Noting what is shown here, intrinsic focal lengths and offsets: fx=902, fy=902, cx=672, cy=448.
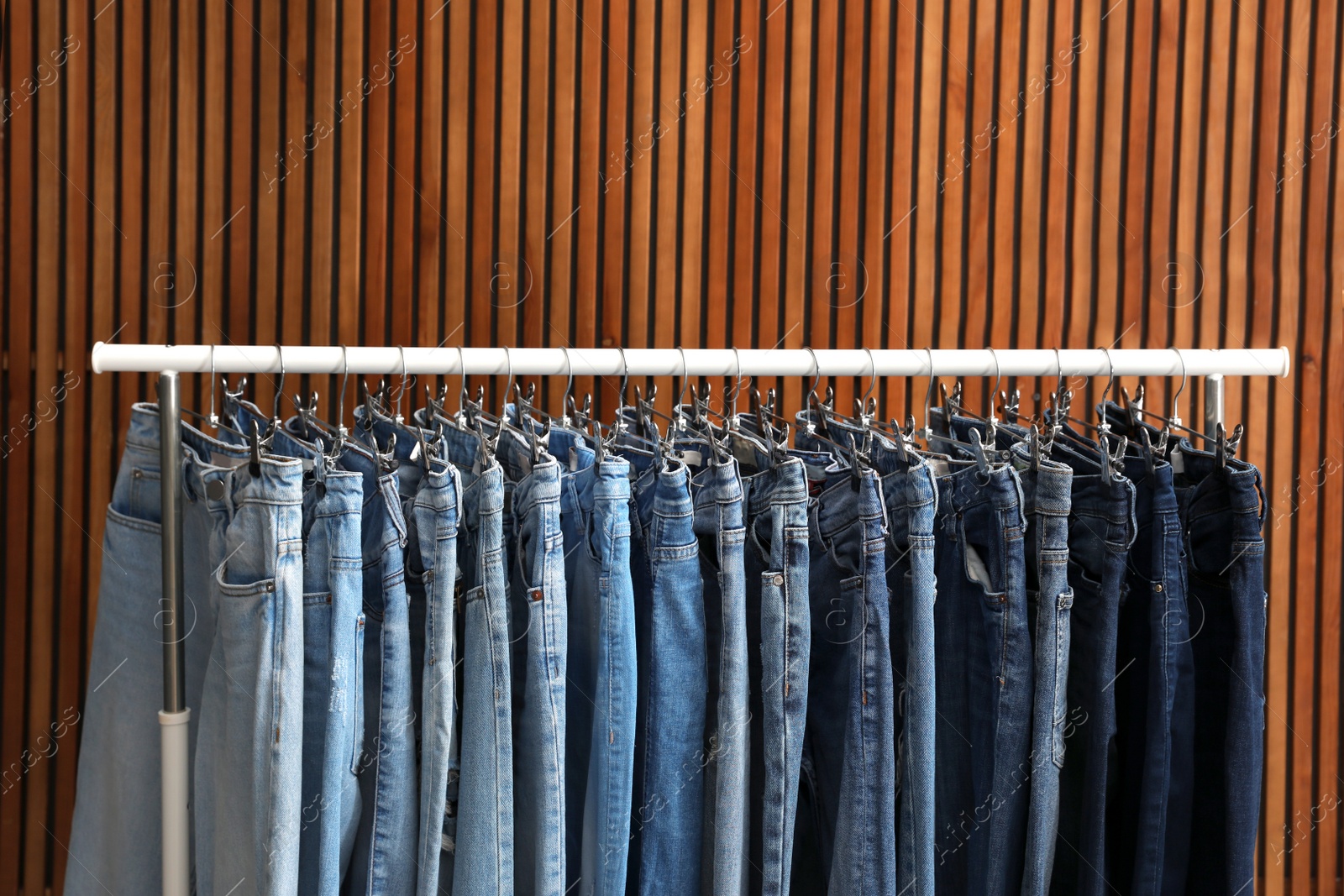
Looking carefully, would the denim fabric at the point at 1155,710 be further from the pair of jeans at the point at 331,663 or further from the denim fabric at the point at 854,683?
the pair of jeans at the point at 331,663

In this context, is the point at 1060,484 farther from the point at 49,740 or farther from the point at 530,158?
the point at 49,740

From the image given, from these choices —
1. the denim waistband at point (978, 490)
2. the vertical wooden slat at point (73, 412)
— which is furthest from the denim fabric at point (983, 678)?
the vertical wooden slat at point (73, 412)

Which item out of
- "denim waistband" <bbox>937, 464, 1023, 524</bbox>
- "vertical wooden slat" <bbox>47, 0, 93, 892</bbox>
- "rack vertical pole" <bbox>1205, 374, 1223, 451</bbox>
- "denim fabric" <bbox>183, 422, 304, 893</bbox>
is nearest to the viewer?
"denim fabric" <bbox>183, 422, 304, 893</bbox>

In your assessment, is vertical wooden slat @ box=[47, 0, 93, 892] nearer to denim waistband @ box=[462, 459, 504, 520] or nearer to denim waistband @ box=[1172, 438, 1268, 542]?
denim waistband @ box=[462, 459, 504, 520]

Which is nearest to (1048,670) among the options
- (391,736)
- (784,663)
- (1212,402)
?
(784,663)

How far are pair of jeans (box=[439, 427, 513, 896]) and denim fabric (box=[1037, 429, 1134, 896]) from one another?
75 cm

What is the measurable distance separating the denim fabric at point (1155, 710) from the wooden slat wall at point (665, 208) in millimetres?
992

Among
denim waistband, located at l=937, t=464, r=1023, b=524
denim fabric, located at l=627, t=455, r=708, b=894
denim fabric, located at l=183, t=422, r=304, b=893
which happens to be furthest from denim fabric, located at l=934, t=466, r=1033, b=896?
denim fabric, located at l=183, t=422, r=304, b=893

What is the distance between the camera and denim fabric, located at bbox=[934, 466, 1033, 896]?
1.23 m

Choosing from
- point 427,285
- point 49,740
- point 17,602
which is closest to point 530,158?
point 427,285

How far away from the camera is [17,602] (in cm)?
213

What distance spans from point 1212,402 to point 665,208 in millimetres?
1253

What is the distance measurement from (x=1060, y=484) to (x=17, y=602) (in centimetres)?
228

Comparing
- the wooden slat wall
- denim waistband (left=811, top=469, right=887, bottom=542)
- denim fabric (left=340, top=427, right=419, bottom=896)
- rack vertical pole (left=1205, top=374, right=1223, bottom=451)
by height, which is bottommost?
denim fabric (left=340, top=427, right=419, bottom=896)
